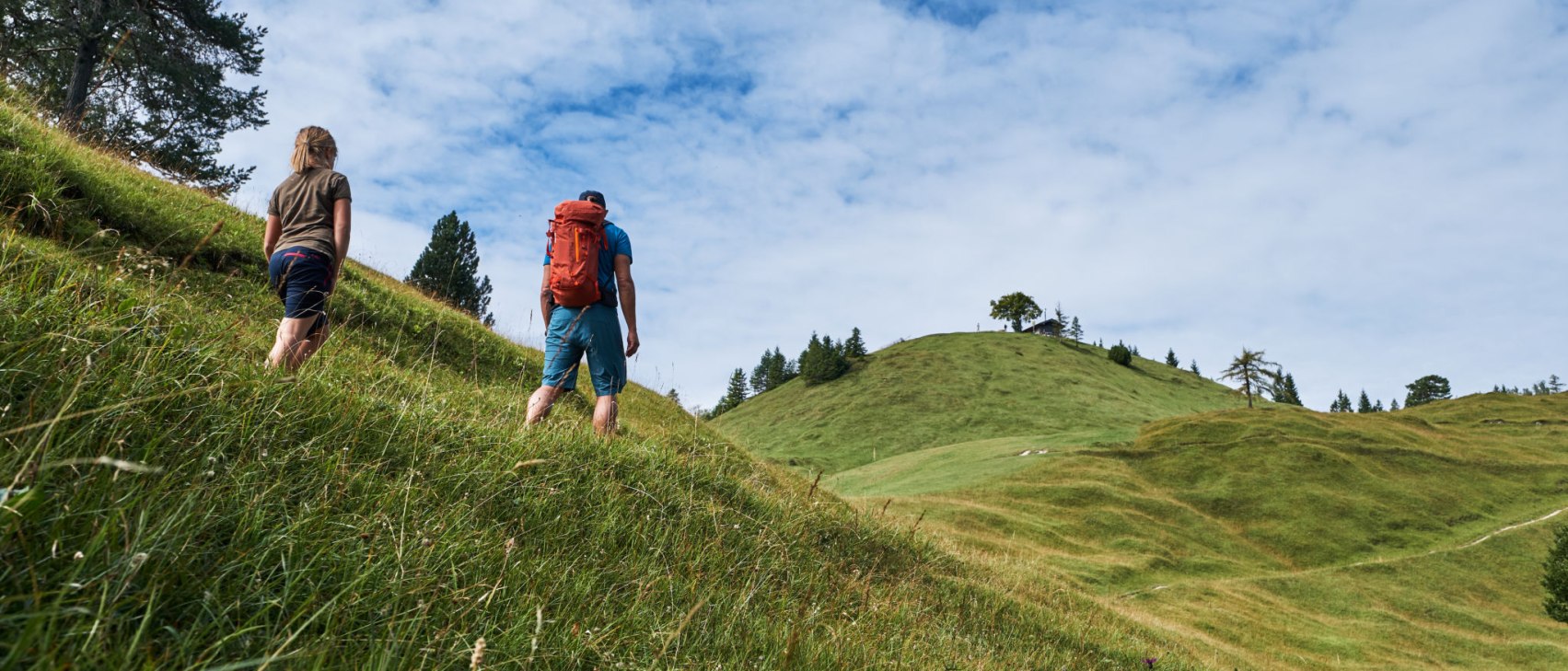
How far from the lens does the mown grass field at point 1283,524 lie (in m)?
25.4

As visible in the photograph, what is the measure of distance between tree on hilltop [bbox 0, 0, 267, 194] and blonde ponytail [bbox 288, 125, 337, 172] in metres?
18.8

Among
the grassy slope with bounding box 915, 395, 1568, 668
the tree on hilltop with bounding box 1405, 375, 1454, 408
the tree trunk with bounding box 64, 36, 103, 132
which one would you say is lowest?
the grassy slope with bounding box 915, 395, 1568, 668

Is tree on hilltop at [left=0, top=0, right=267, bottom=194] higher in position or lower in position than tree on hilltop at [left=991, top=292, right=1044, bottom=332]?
lower

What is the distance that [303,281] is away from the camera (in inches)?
206

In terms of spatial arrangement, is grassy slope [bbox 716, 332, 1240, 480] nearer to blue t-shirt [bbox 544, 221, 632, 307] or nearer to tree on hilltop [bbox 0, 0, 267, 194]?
tree on hilltop [bbox 0, 0, 267, 194]

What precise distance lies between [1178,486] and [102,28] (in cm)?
5455

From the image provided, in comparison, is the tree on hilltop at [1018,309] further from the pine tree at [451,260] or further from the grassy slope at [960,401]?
the pine tree at [451,260]

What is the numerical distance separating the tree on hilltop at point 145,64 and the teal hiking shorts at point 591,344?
1950 centimetres

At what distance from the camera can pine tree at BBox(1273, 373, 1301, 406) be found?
89.6m

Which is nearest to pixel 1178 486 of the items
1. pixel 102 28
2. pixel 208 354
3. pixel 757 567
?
pixel 757 567

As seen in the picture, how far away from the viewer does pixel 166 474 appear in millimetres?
2387

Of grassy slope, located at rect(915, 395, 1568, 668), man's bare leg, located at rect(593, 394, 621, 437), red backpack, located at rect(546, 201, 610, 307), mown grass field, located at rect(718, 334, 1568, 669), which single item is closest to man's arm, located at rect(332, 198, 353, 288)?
red backpack, located at rect(546, 201, 610, 307)

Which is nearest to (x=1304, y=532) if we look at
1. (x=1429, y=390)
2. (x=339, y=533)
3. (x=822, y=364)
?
(x=339, y=533)

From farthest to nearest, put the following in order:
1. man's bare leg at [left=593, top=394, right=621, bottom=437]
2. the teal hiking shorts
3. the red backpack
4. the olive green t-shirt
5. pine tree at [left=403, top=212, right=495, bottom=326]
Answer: pine tree at [left=403, top=212, right=495, bottom=326] < the teal hiking shorts < the red backpack < man's bare leg at [left=593, top=394, right=621, bottom=437] < the olive green t-shirt
